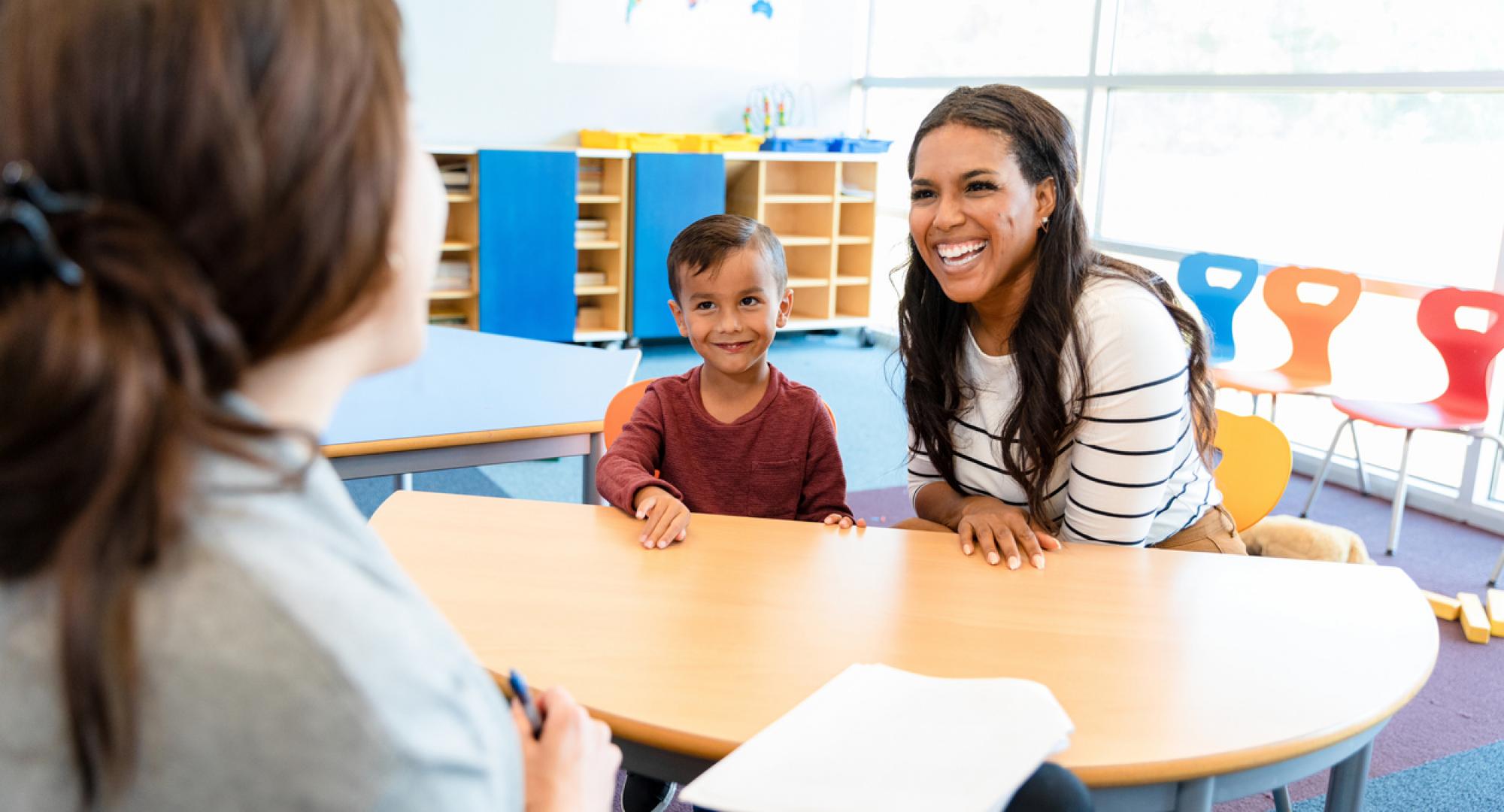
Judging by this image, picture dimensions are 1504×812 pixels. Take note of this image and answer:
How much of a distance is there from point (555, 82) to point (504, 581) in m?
5.14

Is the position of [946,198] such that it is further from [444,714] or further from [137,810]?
[137,810]

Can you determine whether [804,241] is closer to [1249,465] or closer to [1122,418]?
[1249,465]

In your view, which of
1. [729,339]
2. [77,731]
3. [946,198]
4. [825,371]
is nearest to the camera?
[77,731]

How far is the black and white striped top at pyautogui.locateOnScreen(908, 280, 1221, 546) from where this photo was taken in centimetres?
164

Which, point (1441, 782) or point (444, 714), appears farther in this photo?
point (1441, 782)

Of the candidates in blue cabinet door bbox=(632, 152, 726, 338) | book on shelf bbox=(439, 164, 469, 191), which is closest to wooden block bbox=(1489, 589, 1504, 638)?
blue cabinet door bbox=(632, 152, 726, 338)

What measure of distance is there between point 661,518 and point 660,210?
4.49m

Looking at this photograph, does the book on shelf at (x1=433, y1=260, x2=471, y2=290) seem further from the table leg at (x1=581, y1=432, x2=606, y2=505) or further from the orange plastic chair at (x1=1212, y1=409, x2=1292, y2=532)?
the orange plastic chair at (x1=1212, y1=409, x2=1292, y2=532)

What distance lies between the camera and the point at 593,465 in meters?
2.32

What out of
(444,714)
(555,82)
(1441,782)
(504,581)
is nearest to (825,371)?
(555,82)

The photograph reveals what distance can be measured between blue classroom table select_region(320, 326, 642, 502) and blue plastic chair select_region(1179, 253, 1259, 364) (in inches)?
88.4

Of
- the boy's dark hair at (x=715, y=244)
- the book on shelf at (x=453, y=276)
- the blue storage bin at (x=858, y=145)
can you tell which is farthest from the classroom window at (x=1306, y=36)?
the book on shelf at (x=453, y=276)

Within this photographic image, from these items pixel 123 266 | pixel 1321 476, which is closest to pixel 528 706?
pixel 123 266

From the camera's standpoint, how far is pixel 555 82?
6090 millimetres
